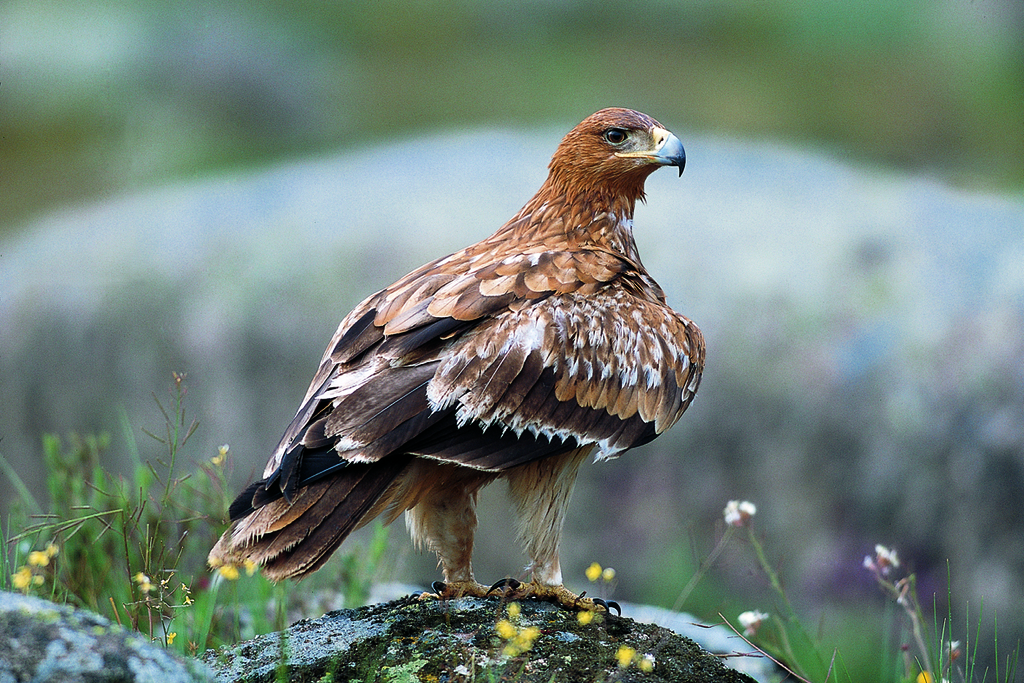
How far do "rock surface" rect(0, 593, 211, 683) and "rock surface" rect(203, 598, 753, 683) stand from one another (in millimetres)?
658

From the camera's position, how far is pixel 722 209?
639 centimetres

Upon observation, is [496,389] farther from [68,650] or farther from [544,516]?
[68,650]

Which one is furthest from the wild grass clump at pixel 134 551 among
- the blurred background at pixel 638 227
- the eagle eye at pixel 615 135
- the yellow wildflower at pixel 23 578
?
the eagle eye at pixel 615 135

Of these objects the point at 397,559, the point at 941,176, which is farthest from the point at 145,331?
the point at 941,176

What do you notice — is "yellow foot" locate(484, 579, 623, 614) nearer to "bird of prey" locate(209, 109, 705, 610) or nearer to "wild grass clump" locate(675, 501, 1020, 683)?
"bird of prey" locate(209, 109, 705, 610)

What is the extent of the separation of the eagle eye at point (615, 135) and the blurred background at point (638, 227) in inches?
95.7

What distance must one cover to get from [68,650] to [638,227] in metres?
4.92

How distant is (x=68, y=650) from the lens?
1.89 metres

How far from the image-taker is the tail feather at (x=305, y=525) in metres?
2.66

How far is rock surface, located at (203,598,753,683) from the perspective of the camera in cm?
269

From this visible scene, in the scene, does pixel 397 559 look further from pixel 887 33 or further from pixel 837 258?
pixel 887 33

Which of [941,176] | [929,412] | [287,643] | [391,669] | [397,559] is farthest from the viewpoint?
[941,176]

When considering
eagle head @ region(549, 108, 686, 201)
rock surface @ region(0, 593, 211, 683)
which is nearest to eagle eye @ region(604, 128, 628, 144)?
eagle head @ region(549, 108, 686, 201)

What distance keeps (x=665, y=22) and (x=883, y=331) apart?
8.90ft
